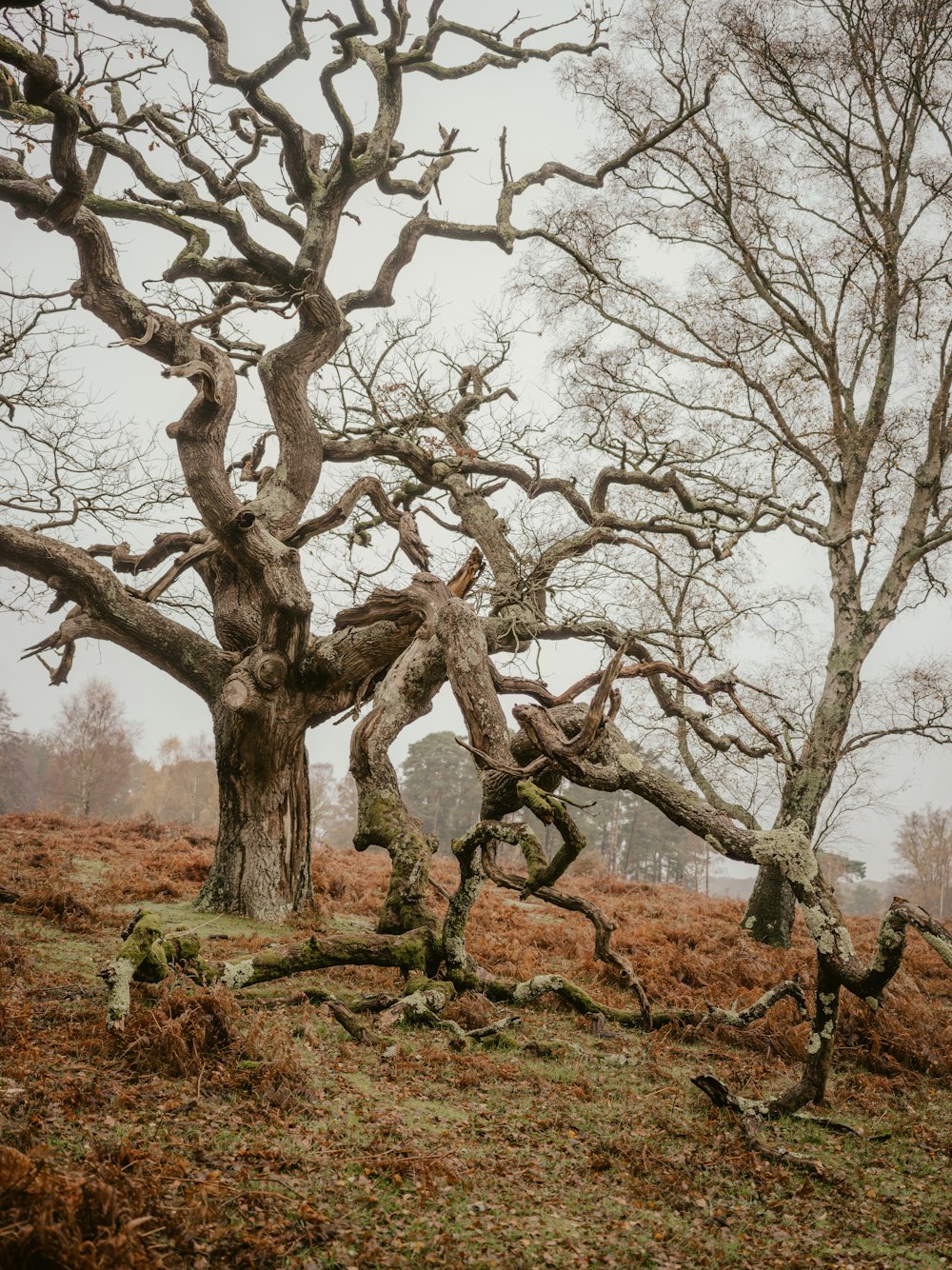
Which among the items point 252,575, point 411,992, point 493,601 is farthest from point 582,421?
point 411,992

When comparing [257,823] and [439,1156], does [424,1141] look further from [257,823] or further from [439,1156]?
[257,823]

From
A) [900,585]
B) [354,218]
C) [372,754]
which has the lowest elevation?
[372,754]

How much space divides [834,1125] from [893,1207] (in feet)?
3.32

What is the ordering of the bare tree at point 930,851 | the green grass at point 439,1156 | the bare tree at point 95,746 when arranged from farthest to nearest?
the bare tree at point 930,851 → the bare tree at point 95,746 → the green grass at point 439,1156

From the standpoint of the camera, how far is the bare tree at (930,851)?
4859 centimetres

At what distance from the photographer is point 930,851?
4884 centimetres

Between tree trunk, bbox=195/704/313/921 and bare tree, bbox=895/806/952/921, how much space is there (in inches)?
2027

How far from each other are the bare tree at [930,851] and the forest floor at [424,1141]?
5002 centimetres

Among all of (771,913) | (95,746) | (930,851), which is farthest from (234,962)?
(930,851)

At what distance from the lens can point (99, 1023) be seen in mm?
4617

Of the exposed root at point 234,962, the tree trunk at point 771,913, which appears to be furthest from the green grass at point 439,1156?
the tree trunk at point 771,913

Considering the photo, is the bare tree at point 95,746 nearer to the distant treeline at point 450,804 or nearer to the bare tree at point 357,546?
the distant treeline at point 450,804

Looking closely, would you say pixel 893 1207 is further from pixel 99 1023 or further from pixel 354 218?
pixel 354 218

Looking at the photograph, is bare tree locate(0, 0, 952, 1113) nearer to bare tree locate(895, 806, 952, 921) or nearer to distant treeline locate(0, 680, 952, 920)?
distant treeline locate(0, 680, 952, 920)
